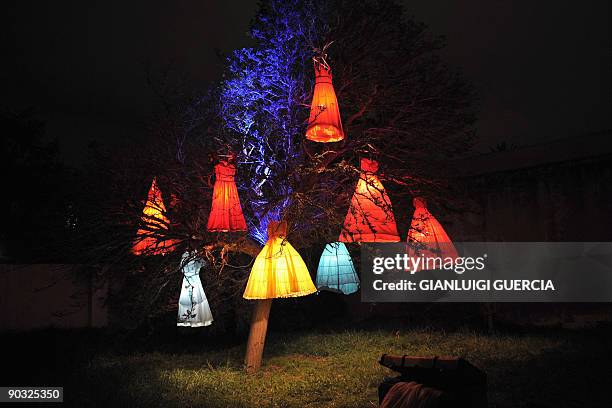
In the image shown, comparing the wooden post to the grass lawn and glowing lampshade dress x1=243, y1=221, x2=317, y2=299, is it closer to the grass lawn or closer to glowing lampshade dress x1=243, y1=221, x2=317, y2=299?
the grass lawn

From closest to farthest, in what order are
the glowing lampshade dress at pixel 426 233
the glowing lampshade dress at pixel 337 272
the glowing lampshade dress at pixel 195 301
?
the glowing lampshade dress at pixel 426 233 < the glowing lampshade dress at pixel 195 301 < the glowing lampshade dress at pixel 337 272

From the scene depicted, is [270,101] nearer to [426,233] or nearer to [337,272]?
[426,233]

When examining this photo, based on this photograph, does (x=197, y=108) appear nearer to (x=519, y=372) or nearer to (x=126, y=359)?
(x=126, y=359)

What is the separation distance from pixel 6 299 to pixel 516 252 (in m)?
12.3

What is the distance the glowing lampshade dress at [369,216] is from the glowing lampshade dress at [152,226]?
246cm

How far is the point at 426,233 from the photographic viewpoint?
7.46 meters

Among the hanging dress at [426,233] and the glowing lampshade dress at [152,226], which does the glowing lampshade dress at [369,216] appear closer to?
the hanging dress at [426,233]

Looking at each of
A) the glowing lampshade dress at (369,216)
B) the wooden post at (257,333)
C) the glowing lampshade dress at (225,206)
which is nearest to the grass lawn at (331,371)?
the wooden post at (257,333)

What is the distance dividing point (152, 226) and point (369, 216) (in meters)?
3.09

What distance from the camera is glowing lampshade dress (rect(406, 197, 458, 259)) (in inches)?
292

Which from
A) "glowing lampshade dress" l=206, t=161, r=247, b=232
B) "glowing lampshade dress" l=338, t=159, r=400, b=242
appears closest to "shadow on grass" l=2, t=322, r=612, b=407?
"glowing lampshade dress" l=338, t=159, r=400, b=242

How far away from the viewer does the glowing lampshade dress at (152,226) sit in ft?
23.0

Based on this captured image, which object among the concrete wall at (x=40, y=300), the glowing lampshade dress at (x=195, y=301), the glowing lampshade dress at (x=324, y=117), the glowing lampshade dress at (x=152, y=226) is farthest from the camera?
the concrete wall at (x=40, y=300)

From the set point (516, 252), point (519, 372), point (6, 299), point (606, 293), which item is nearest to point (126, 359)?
point (6, 299)
